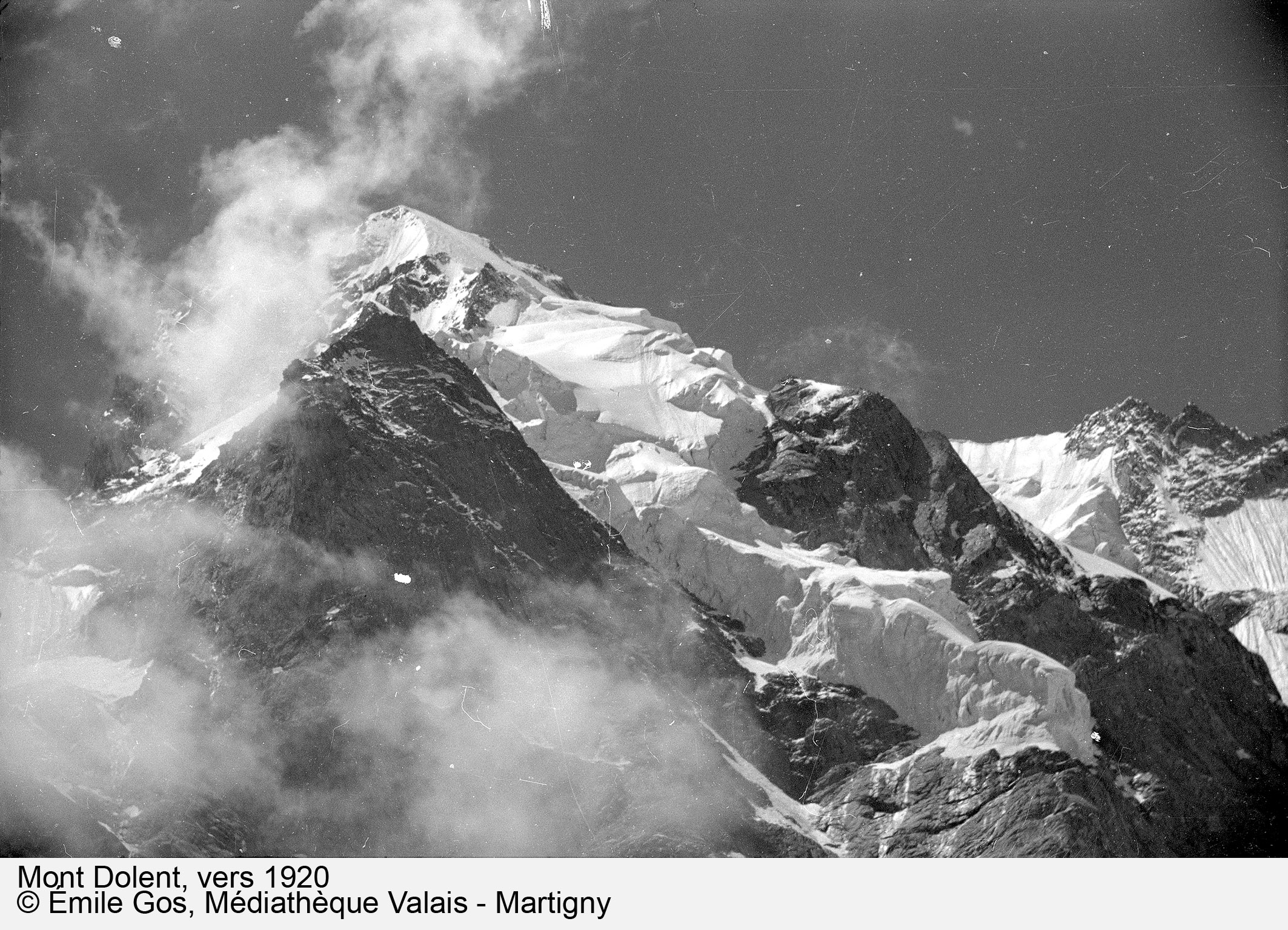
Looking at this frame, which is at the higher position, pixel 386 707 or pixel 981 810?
pixel 386 707

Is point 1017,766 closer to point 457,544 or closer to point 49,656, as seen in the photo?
point 457,544

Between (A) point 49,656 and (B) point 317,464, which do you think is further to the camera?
(B) point 317,464

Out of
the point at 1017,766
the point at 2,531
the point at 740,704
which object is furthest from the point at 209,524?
the point at 1017,766

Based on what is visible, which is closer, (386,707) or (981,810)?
(386,707)

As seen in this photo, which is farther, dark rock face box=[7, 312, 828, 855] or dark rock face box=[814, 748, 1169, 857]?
dark rock face box=[814, 748, 1169, 857]

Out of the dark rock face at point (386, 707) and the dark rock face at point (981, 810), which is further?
the dark rock face at point (981, 810)
